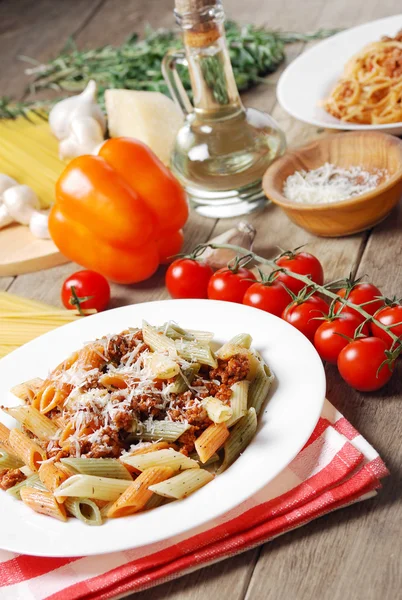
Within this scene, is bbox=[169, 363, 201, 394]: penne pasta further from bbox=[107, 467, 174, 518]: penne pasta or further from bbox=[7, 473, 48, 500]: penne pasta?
bbox=[7, 473, 48, 500]: penne pasta

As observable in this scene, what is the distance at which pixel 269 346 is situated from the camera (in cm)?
219

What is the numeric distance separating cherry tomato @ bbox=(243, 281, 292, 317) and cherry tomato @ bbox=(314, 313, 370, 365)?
0.21m

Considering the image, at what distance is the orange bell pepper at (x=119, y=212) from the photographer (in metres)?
2.86

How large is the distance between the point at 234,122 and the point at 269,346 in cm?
120

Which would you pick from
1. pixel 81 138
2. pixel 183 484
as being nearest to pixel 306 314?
pixel 183 484

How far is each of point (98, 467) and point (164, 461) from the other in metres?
0.15

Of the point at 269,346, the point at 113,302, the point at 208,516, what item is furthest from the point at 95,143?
the point at 208,516

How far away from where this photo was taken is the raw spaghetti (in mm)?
3145

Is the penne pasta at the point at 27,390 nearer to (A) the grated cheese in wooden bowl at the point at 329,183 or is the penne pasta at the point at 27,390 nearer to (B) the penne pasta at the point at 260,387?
(B) the penne pasta at the point at 260,387

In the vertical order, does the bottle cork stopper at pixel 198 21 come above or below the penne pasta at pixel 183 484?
above

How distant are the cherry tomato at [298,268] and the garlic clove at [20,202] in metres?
1.27

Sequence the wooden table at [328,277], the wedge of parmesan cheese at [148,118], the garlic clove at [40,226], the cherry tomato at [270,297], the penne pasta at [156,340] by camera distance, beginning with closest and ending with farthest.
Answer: the wooden table at [328,277] → the penne pasta at [156,340] → the cherry tomato at [270,297] → the garlic clove at [40,226] → the wedge of parmesan cheese at [148,118]

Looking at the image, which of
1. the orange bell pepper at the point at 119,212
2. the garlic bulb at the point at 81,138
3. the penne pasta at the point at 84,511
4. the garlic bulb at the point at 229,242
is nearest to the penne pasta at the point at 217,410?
the penne pasta at the point at 84,511

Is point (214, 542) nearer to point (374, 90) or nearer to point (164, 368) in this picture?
point (164, 368)
